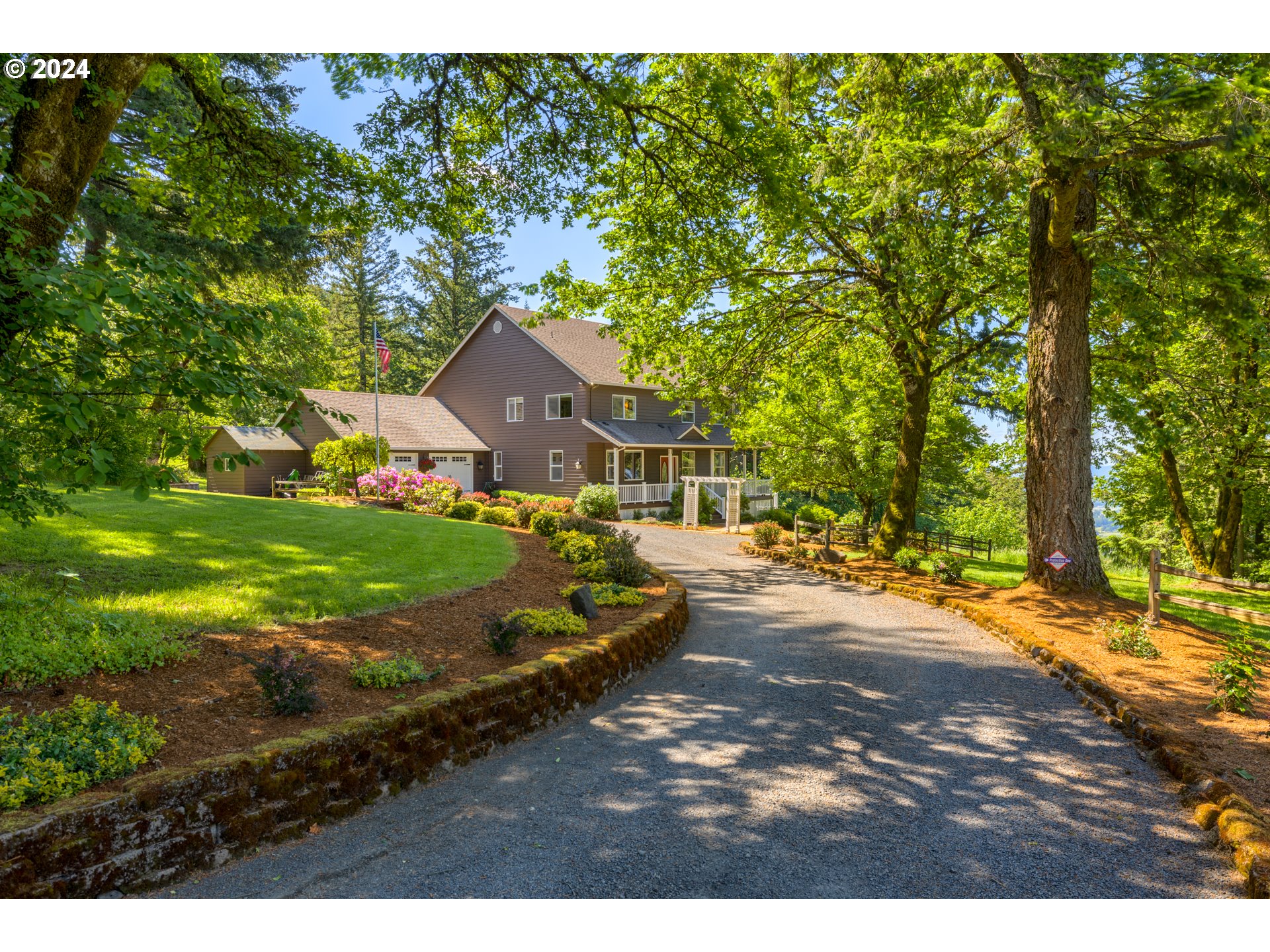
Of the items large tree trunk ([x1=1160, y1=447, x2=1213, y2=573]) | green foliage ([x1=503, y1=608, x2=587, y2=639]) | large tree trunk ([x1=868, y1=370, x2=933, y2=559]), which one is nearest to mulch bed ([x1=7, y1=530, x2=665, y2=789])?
green foliage ([x1=503, y1=608, x2=587, y2=639])

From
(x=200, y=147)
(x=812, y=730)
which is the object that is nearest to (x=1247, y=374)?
(x=812, y=730)

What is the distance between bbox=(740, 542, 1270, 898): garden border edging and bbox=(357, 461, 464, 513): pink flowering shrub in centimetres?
1610

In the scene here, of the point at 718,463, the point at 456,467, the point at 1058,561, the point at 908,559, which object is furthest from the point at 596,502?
the point at 1058,561

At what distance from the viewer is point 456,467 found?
30.9 meters

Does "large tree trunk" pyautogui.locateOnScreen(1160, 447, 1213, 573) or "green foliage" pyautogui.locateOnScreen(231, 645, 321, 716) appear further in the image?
"large tree trunk" pyautogui.locateOnScreen(1160, 447, 1213, 573)

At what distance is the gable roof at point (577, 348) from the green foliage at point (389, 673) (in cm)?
2252

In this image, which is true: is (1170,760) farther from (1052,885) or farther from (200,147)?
(200,147)

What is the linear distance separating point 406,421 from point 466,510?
498 inches

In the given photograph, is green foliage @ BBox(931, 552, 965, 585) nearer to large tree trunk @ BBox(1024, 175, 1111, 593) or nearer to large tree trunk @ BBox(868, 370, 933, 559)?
large tree trunk @ BBox(868, 370, 933, 559)

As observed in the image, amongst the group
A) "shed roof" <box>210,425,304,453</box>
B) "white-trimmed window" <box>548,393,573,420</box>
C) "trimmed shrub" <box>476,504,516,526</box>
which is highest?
"white-trimmed window" <box>548,393,573,420</box>

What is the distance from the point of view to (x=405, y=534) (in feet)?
42.0

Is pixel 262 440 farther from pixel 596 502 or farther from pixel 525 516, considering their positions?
pixel 525 516

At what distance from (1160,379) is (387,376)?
1674 inches

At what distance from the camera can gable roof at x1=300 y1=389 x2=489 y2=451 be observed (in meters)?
28.2
